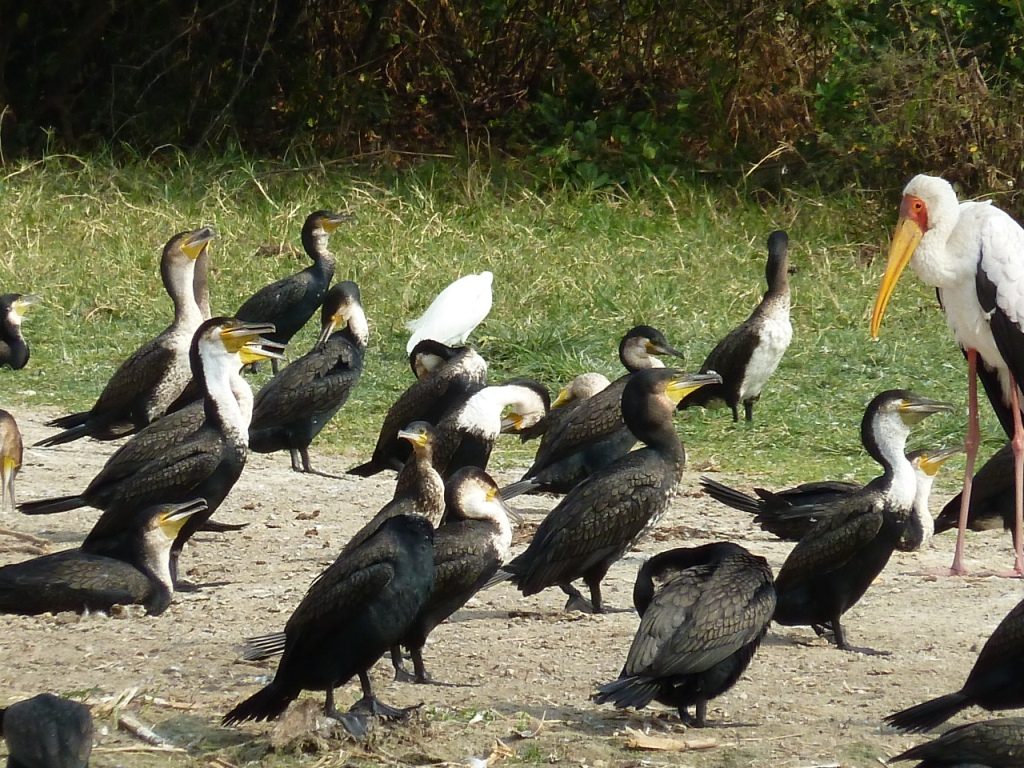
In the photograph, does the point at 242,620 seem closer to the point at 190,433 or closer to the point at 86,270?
the point at 190,433

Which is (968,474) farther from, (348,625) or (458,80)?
(458,80)

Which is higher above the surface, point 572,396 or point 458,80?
point 458,80

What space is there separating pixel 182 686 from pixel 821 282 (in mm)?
7693

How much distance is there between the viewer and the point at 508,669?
5527mm

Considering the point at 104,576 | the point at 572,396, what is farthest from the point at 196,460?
the point at 572,396

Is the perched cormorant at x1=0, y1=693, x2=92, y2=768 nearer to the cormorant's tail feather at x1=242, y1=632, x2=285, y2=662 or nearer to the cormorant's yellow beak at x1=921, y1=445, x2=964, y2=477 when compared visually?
the cormorant's tail feather at x1=242, y1=632, x2=285, y2=662

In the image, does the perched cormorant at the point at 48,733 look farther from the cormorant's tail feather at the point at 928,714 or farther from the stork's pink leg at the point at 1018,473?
Answer: the stork's pink leg at the point at 1018,473

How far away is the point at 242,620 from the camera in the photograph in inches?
Answer: 239

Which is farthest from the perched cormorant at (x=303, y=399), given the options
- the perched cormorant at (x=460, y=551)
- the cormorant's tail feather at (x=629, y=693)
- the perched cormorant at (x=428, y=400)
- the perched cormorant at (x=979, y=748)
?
the perched cormorant at (x=979, y=748)

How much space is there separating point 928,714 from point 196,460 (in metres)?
3.00

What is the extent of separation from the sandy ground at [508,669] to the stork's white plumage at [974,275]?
0.63 m

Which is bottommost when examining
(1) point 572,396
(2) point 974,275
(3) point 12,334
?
(3) point 12,334

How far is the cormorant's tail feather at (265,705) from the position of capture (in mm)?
4801

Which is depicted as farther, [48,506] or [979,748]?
[48,506]
